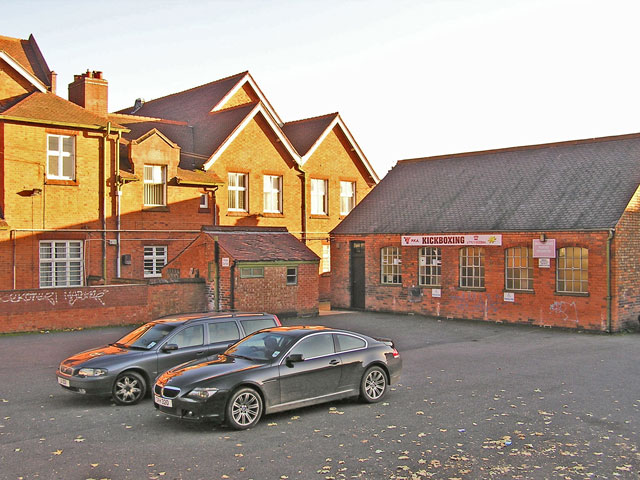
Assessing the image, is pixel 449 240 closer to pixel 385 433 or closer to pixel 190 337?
pixel 190 337

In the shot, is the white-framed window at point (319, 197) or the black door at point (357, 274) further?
the white-framed window at point (319, 197)

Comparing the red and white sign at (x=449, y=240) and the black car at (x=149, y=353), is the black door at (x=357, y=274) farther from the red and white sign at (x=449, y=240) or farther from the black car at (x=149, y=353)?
the black car at (x=149, y=353)

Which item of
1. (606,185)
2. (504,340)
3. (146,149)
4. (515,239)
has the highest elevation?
(146,149)

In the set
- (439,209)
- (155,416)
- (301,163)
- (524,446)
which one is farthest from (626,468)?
(301,163)

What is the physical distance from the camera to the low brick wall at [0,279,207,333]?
20.3 m

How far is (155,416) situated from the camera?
1097 centimetres

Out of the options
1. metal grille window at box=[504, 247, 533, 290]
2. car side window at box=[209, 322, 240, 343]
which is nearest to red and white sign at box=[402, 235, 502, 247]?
metal grille window at box=[504, 247, 533, 290]

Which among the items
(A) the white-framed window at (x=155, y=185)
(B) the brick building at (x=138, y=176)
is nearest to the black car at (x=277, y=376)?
(B) the brick building at (x=138, y=176)

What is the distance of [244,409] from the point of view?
10125mm

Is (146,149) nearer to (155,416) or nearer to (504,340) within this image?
(504,340)

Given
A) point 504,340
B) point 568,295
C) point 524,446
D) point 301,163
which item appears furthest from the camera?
point 301,163

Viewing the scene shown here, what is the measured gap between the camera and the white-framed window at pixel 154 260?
27859 mm

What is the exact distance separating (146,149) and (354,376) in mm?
18942

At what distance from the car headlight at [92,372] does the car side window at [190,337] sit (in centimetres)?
137
